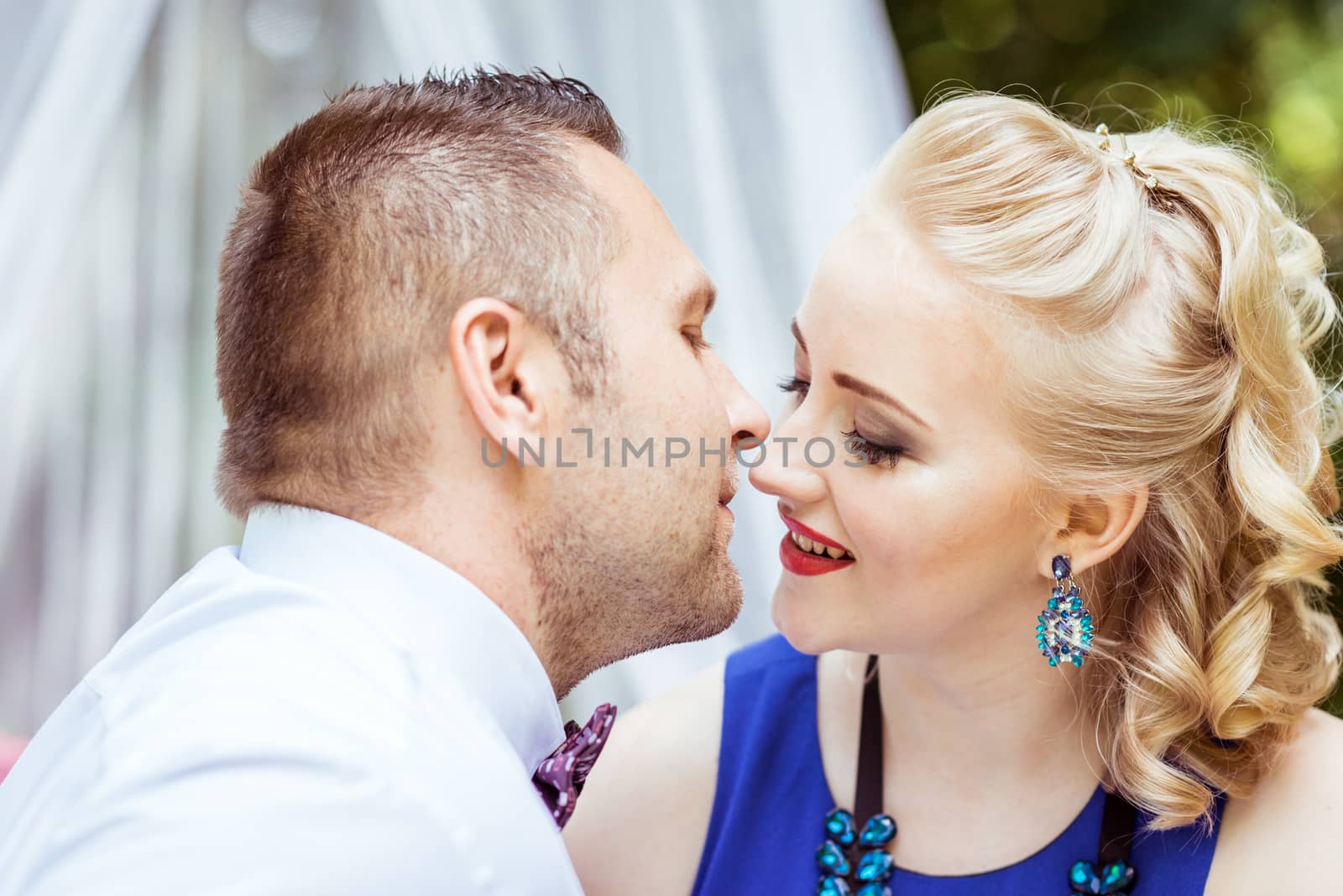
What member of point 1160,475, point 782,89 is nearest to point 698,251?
point 782,89

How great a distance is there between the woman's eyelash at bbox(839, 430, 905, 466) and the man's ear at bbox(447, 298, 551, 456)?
18.1 inches

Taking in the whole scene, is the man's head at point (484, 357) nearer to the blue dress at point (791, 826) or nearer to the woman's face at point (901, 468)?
the woman's face at point (901, 468)

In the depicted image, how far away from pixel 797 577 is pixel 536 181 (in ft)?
2.33

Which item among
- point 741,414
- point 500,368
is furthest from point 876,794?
point 500,368

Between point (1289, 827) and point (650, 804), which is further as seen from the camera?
point (650, 804)

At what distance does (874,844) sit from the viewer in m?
1.79

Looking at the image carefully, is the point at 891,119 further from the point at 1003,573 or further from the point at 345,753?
the point at 345,753

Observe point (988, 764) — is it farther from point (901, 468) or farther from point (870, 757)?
point (901, 468)

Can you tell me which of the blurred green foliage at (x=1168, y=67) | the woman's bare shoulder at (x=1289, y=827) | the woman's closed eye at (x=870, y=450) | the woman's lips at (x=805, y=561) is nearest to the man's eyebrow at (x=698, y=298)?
the woman's closed eye at (x=870, y=450)

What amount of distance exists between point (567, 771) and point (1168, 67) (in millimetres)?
2678

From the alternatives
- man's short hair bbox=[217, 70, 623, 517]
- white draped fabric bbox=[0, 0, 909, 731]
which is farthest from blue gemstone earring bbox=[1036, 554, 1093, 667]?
white draped fabric bbox=[0, 0, 909, 731]

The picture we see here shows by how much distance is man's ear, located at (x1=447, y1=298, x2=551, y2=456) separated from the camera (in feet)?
4.62

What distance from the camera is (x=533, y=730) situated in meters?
1.52

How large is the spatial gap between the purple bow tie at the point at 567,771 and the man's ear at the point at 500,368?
42 cm
